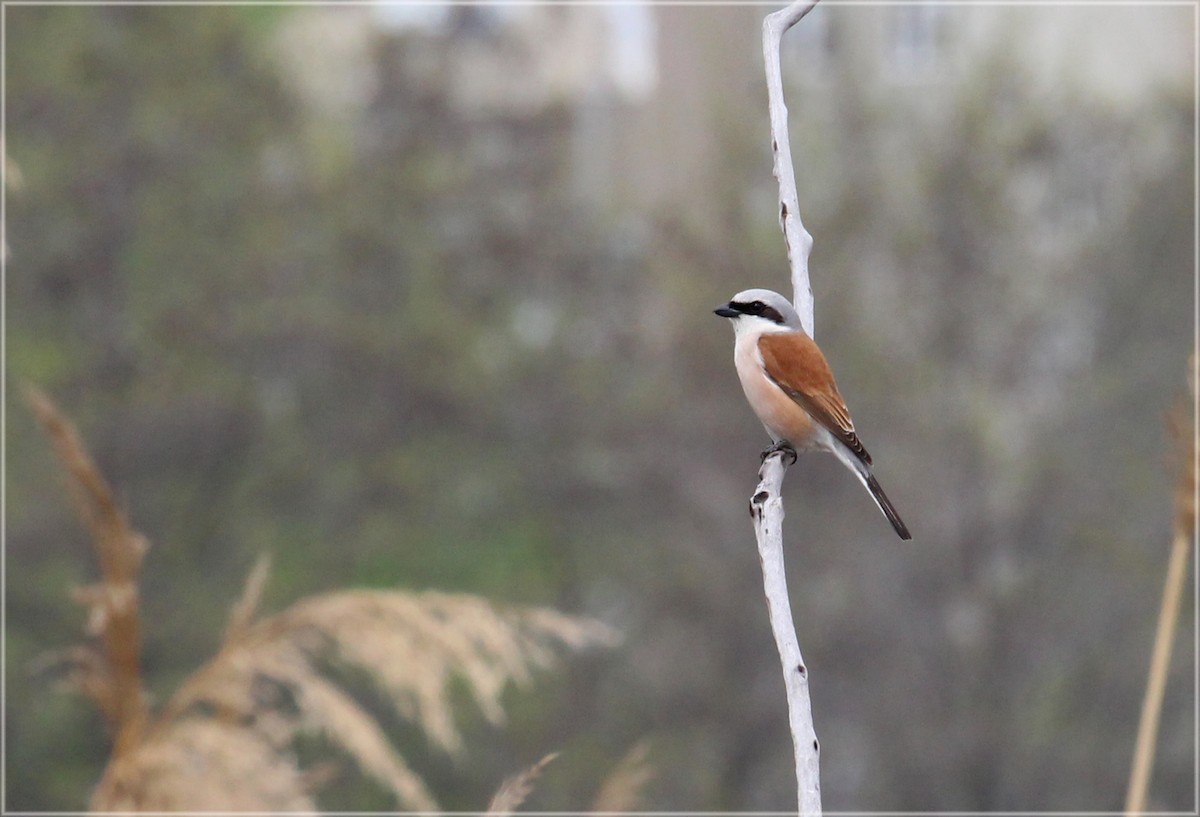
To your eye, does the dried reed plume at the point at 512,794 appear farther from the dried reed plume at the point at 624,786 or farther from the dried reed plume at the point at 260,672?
the dried reed plume at the point at 260,672

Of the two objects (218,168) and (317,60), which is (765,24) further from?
(317,60)

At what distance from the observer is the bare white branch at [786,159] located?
1561 millimetres

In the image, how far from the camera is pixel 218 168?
1509 cm

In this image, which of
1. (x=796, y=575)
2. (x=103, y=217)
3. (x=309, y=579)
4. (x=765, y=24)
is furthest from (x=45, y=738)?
(x=765, y=24)

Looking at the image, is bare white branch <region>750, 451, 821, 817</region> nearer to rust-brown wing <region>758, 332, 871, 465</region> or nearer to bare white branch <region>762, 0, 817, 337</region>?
bare white branch <region>762, 0, 817, 337</region>

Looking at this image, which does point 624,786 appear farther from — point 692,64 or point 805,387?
point 692,64

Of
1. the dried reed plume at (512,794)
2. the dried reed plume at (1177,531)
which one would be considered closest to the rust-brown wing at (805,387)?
the dried reed plume at (1177,531)

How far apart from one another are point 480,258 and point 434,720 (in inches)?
580

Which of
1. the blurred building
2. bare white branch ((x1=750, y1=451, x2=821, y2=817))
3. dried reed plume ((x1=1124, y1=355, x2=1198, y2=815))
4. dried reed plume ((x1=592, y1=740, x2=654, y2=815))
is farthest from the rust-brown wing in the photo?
the blurred building

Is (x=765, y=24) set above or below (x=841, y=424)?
above

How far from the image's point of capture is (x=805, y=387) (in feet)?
8.89

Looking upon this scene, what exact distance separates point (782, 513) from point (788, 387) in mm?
1296

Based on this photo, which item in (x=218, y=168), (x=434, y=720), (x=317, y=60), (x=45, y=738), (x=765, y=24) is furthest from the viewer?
(x=317, y=60)

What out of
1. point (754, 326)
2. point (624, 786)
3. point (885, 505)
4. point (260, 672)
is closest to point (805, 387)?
point (754, 326)
